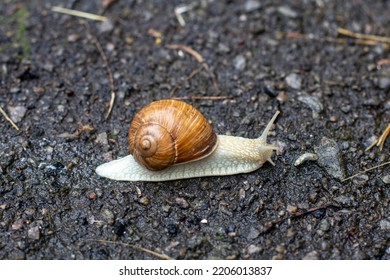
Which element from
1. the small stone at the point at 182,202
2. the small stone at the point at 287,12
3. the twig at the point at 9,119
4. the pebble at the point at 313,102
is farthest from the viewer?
the small stone at the point at 287,12

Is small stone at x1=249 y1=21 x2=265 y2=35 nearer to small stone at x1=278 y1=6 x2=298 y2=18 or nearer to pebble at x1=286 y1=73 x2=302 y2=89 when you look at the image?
small stone at x1=278 y1=6 x2=298 y2=18

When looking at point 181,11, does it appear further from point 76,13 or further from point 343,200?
point 343,200

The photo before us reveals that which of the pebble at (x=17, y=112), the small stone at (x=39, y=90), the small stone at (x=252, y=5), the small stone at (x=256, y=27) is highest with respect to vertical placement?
the small stone at (x=252, y=5)

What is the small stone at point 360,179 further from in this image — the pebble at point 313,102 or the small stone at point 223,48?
the small stone at point 223,48

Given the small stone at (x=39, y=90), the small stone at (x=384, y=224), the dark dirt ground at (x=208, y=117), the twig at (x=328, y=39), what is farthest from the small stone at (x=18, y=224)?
the twig at (x=328, y=39)

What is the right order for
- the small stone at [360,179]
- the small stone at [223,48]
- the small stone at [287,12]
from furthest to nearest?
the small stone at [287,12] < the small stone at [223,48] < the small stone at [360,179]

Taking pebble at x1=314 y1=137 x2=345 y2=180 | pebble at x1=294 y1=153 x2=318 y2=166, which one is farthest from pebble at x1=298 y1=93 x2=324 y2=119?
pebble at x1=294 y1=153 x2=318 y2=166

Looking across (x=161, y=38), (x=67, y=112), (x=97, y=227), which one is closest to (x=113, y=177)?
(x=97, y=227)

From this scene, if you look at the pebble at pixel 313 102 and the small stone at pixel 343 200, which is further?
the pebble at pixel 313 102
